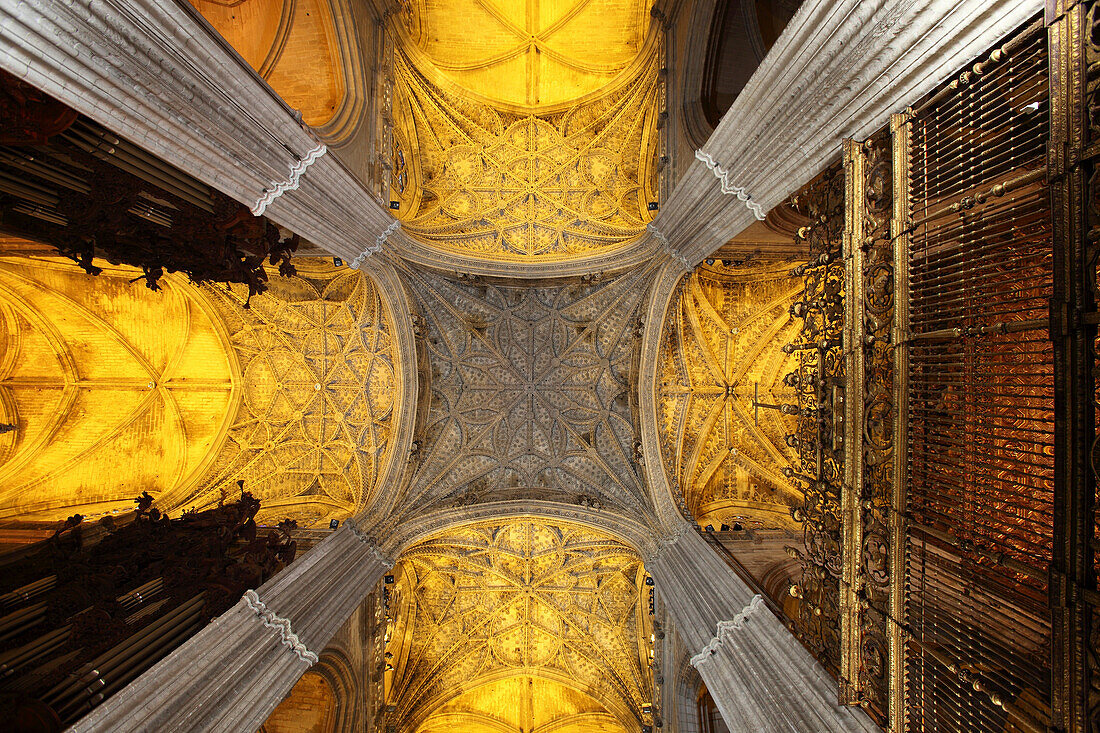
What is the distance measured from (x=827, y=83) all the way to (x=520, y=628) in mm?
13659

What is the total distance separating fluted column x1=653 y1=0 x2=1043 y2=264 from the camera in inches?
154

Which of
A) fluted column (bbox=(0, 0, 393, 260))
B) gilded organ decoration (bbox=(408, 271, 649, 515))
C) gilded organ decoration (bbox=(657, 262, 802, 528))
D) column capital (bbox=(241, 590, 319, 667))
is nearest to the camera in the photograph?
fluted column (bbox=(0, 0, 393, 260))

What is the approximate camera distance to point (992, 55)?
374cm

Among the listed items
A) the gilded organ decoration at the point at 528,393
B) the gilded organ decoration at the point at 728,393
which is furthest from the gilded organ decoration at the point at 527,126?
the gilded organ decoration at the point at 728,393

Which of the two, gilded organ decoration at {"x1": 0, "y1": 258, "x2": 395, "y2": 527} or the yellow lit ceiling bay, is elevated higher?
the yellow lit ceiling bay

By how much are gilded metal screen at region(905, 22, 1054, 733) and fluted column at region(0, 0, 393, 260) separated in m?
6.42

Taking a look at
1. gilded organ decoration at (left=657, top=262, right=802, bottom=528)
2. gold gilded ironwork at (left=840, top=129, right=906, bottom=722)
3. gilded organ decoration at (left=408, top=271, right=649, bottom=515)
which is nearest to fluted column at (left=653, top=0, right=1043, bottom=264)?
gold gilded ironwork at (left=840, top=129, right=906, bottom=722)

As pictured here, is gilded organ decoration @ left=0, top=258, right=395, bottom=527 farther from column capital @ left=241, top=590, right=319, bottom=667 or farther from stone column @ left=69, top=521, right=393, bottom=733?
column capital @ left=241, top=590, right=319, bottom=667

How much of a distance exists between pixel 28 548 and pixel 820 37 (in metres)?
12.1

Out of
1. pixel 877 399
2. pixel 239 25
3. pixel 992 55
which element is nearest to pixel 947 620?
pixel 877 399

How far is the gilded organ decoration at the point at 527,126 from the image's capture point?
36.8ft

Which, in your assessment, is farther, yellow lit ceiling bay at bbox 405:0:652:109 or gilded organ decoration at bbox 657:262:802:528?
gilded organ decoration at bbox 657:262:802:528

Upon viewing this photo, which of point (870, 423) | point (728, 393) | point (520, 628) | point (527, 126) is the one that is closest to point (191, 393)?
point (520, 628)

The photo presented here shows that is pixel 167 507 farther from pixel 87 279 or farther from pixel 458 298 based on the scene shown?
pixel 458 298
